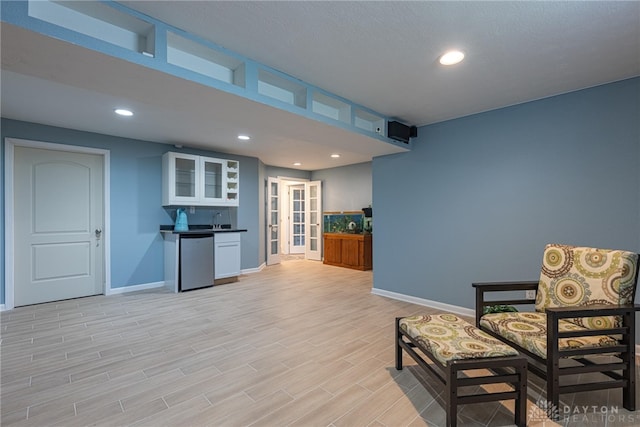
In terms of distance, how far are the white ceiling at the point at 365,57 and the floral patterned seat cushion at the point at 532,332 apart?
6.29 ft

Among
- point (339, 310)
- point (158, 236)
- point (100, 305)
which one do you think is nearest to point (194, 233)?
point (158, 236)

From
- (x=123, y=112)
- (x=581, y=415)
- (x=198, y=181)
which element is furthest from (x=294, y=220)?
(x=581, y=415)

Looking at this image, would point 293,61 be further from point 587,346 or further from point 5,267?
point 5,267

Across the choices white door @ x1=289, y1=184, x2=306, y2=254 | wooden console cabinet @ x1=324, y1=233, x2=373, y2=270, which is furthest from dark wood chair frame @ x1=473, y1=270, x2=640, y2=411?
white door @ x1=289, y1=184, x2=306, y2=254

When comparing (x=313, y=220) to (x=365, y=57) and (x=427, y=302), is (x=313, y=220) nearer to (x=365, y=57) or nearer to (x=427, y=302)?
(x=427, y=302)

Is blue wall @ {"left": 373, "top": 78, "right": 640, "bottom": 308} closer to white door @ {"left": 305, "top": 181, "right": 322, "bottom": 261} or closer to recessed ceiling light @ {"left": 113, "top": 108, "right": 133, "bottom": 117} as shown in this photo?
recessed ceiling light @ {"left": 113, "top": 108, "right": 133, "bottom": 117}

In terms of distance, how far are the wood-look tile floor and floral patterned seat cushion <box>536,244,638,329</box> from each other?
1.97 feet

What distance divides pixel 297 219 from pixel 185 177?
12.4 ft

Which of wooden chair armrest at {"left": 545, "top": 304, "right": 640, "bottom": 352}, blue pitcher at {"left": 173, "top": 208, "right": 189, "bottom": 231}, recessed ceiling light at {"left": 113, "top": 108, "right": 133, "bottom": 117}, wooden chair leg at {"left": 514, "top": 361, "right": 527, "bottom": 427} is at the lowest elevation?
wooden chair leg at {"left": 514, "top": 361, "right": 527, "bottom": 427}

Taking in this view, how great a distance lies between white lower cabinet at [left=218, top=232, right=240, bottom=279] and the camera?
4941 mm

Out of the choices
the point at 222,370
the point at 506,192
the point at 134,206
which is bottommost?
the point at 222,370

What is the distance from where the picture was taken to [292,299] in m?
4.13

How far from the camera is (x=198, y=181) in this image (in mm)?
4930

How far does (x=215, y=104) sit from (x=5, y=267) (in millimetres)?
3599
